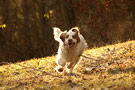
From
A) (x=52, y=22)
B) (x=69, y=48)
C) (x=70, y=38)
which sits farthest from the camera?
(x=52, y=22)

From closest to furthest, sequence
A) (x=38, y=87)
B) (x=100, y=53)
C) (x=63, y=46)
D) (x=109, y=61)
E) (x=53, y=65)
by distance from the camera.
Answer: (x=38, y=87) → (x=63, y=46) → (x=109, y=61) → (x=53, y=65) → (x=100, y=53)

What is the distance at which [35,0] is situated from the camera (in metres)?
17.1

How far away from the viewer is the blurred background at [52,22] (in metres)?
16.7

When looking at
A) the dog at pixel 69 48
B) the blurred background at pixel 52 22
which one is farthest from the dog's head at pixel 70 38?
the blurred background at pixel 52 22

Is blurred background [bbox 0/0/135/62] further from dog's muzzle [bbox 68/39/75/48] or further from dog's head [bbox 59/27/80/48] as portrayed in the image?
dog's muzzle [bbox 68/39/75/48]

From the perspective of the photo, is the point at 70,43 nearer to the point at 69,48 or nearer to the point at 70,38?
the point at 70,38

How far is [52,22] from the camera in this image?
17.2 meters

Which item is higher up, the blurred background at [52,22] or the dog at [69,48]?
the blurred background at [52,22]

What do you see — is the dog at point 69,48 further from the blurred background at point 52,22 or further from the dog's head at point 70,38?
the blurred background at point 52,22

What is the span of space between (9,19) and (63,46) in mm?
10948

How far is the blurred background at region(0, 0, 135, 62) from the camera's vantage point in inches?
659

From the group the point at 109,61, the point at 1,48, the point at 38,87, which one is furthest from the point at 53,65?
the point at 1,48

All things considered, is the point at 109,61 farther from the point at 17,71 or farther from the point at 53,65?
the point at 17,71

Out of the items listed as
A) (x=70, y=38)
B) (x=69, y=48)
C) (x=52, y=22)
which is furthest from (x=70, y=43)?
(x=52, y=22)
